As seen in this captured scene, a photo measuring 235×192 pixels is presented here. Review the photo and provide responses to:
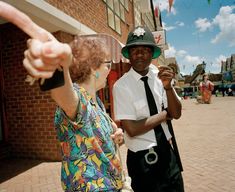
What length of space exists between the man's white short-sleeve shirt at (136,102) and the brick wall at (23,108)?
12.0ft

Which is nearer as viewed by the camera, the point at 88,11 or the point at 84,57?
the point at 84,57

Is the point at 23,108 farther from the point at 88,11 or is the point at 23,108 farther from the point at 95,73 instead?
the point at 95,73

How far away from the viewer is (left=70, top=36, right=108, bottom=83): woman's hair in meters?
1.55

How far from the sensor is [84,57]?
1568 millimetres

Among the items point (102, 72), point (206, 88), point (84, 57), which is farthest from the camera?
point (206, 88)

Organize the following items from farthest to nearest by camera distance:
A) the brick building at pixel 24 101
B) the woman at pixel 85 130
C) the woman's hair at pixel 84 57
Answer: the brick building at pixel 24 101, the woman's hair at pixel 84 57, the woman at pixel 85 130

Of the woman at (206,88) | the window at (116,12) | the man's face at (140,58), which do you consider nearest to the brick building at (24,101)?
the window at (116,12)

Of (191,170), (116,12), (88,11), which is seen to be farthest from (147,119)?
(116,12)

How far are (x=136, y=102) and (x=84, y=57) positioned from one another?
665 millimetres

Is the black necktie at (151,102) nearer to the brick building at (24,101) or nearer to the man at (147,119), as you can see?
the man at (147,119)

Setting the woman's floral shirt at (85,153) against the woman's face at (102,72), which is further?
the woman's face at (102,72)

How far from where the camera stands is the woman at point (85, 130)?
4.00 feet

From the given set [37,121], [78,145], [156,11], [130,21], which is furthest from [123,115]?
[156,11]

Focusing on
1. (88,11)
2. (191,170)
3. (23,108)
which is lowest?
(191,170)
